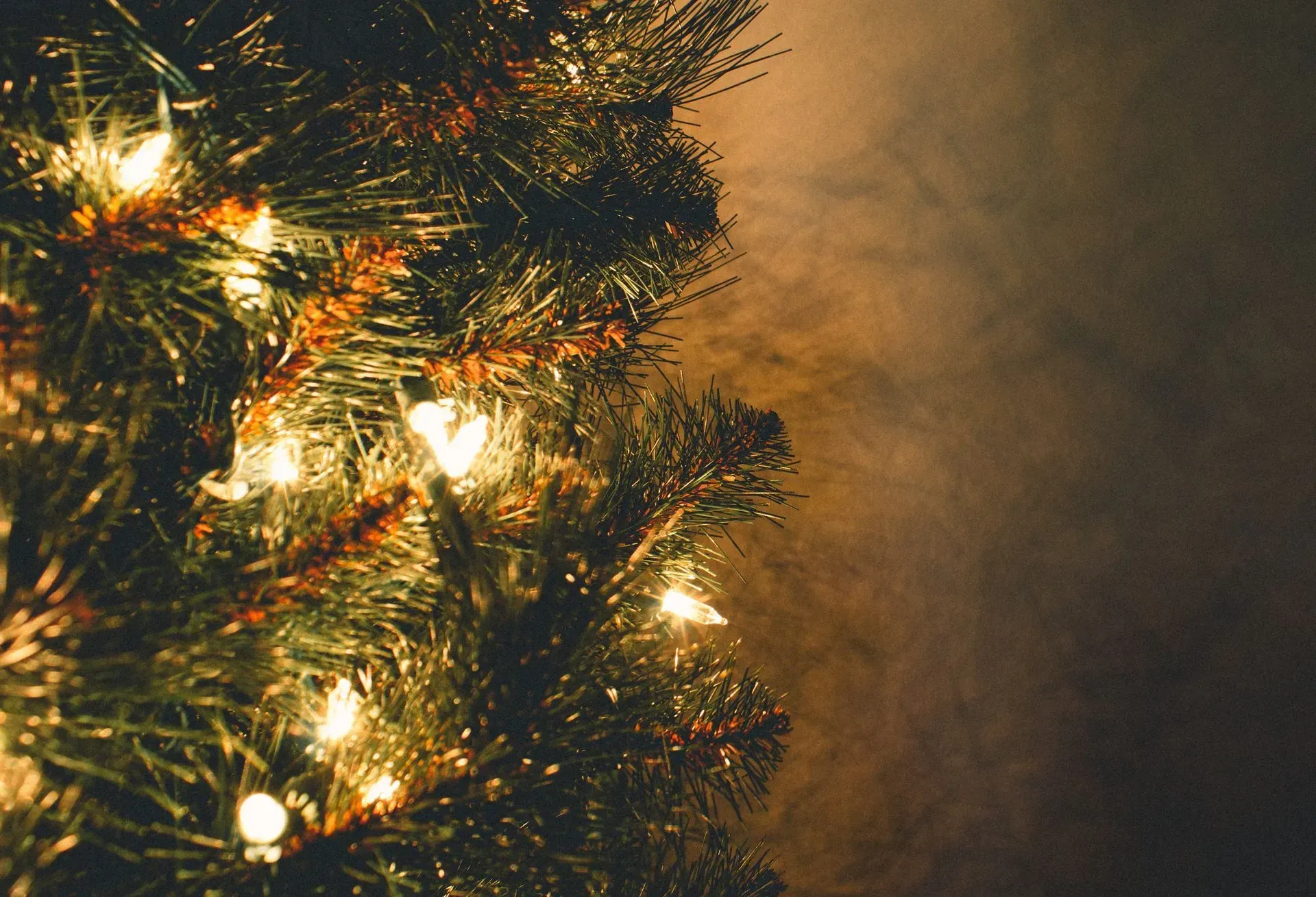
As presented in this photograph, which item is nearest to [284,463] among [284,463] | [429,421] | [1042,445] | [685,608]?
[284,463]

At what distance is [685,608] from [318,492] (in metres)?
0.25

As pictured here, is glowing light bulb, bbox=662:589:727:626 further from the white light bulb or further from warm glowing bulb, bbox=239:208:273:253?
warm glowing bulb, bbox=239:208:273:253

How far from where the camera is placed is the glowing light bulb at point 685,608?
448mm

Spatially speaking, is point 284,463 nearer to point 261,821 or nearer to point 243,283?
point 243,283

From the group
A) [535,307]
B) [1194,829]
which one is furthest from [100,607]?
[1194,829]

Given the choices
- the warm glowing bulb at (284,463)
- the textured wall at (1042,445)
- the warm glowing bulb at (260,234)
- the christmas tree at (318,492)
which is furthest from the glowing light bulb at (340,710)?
the textured wall at (1042,445)

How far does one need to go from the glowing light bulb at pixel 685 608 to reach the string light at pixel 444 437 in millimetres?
174

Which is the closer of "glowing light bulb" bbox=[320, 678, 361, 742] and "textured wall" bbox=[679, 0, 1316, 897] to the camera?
"glowing light bulb" bbox=[320, 678, 361, 742]

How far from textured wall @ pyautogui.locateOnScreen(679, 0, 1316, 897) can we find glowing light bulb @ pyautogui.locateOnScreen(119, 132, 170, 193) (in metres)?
1.38

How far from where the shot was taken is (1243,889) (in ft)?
3.86

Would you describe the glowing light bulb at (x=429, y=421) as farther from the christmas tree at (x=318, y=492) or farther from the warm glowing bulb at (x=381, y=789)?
the warm glowing bulb at (x=381, y=789)

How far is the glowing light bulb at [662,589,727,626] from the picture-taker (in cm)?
45

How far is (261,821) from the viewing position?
0.74 ft

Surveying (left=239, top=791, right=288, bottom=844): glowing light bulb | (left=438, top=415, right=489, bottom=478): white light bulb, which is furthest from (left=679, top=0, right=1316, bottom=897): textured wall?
(left=239, top=791, right=288, bottom=844): glowing light bulb
